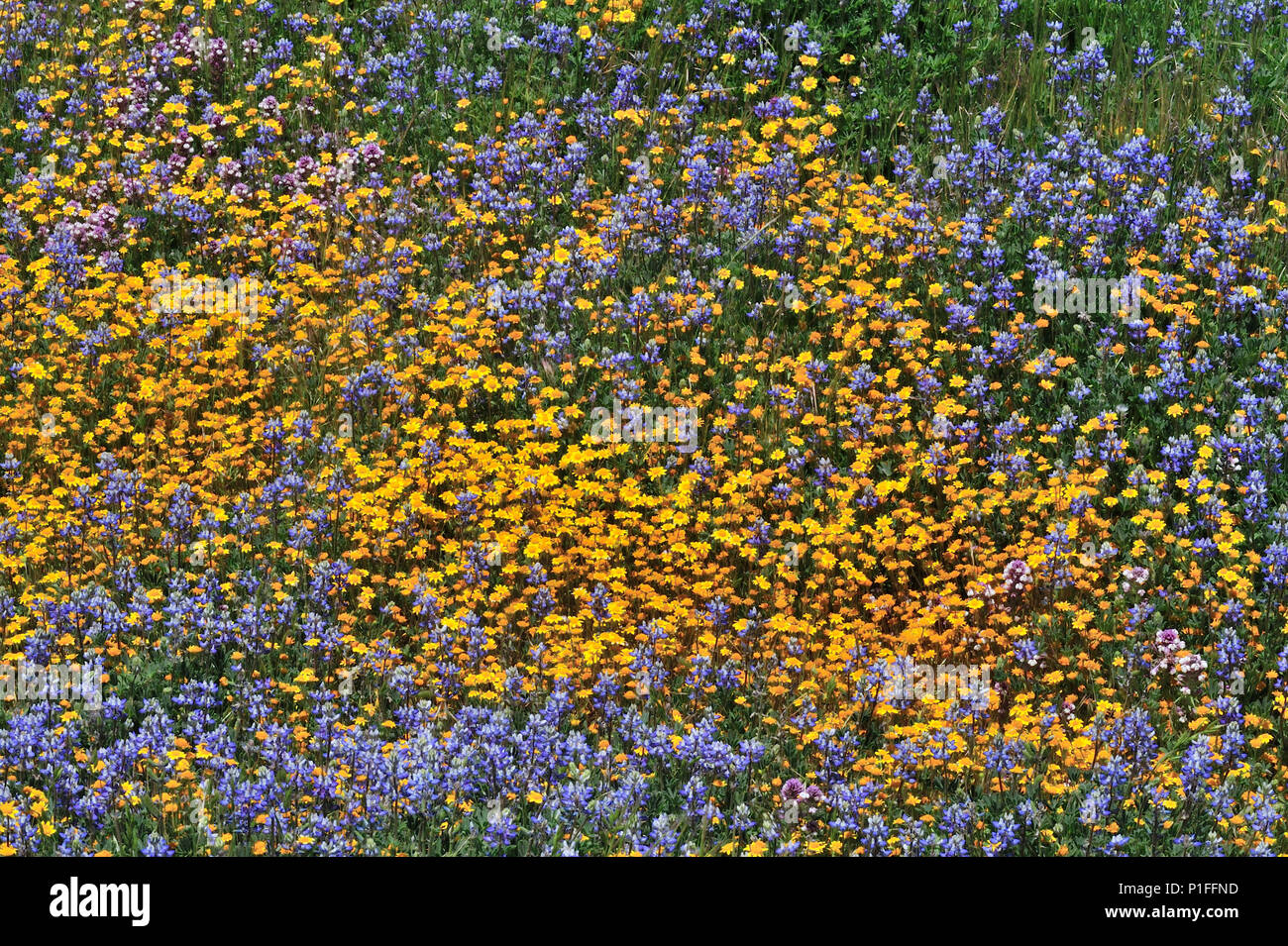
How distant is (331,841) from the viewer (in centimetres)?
594

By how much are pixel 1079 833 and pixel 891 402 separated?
383 centimetres

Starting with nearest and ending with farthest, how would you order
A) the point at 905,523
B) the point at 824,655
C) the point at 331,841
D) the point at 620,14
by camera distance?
1. the point at 331,841
2. the point at 824,655
3. the point at 905,523
4. the point at 620,14

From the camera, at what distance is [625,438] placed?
9.69 m

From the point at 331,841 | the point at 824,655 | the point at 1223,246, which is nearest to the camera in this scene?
the point at 331,841

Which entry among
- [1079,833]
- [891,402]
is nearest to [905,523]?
[891,402]

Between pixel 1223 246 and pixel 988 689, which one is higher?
pixel 1223 246

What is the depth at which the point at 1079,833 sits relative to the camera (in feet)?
21.2

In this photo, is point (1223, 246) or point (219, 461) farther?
point (1223, 246)

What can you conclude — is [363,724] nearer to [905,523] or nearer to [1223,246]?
[905,523]

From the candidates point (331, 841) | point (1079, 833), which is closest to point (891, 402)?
point (1079, 833)

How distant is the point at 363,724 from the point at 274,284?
482cm

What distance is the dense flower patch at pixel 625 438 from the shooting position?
672 cm

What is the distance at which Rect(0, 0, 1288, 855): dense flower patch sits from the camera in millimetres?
6723

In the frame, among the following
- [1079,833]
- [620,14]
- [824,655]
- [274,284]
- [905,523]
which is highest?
[620,14]
